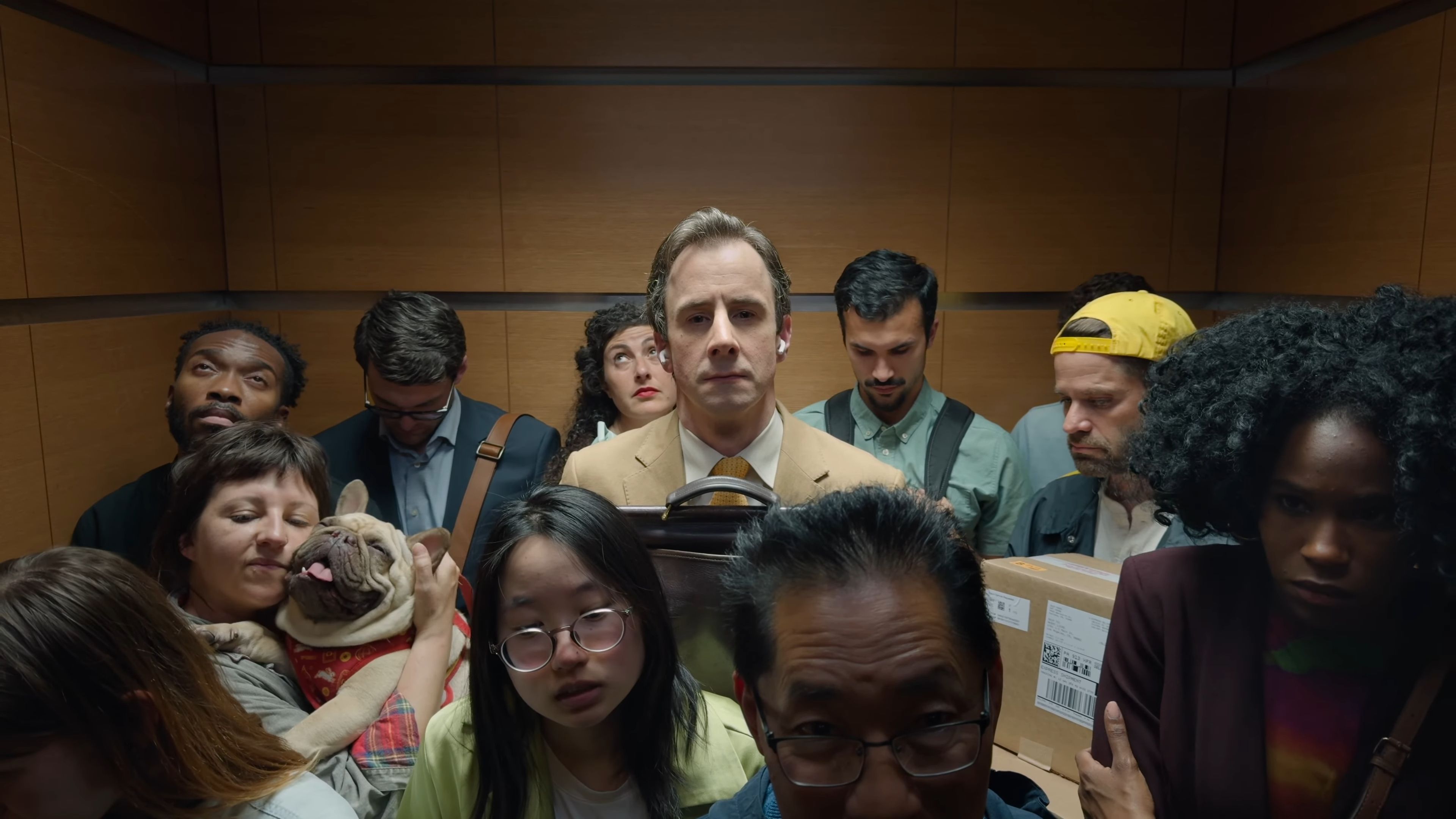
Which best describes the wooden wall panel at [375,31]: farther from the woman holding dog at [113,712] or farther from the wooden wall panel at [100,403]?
the woman holding dog at [113,712]

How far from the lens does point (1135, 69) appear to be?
3.62 meters

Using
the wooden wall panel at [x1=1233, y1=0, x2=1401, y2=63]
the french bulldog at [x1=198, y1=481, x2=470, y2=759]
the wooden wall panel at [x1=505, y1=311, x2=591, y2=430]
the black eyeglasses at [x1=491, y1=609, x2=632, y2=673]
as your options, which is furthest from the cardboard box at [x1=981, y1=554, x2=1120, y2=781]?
the wooden wall panel at [x1=505, y1=311, x2=591, y2=430]

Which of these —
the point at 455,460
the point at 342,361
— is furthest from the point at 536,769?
the point at 342,361

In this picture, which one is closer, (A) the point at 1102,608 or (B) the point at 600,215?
(A) the point at 1102,608

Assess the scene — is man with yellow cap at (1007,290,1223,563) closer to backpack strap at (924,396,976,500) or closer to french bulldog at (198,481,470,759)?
backpack strap at (924,396,976,500)

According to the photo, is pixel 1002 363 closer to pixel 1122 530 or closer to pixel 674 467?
pixel 1122 530

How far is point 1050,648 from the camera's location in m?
1.24

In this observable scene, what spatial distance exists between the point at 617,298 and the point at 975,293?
62.1 inches

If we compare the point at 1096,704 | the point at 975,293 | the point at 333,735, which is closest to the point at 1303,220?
the point at 975,293

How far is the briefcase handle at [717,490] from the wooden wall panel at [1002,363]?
2.69 m

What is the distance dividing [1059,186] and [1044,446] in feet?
4.28

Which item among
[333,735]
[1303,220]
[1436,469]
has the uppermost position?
[1303,220]

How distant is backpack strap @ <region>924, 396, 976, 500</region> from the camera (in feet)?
8.59

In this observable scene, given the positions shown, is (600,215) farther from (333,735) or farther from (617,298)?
(333,735)
